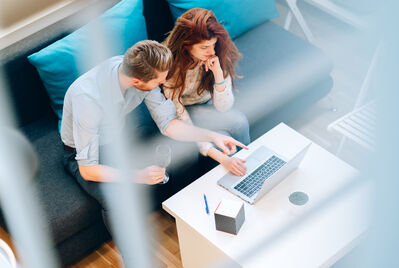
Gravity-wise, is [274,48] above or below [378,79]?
below

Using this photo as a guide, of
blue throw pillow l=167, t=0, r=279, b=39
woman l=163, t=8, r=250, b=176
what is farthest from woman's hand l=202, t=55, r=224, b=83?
blue throw pillow l=167, t=0, r=279, b=39

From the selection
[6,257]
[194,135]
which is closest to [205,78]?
[194,135]

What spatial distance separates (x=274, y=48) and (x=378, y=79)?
1.56 metres

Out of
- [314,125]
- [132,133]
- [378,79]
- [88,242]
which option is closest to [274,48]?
[314,125]

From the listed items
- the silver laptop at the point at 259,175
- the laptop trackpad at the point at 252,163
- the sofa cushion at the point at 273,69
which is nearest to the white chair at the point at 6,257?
the silver laptop at the point at 259,175

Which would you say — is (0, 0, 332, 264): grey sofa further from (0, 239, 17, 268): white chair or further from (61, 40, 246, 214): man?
(0, 239, 17, 268): white chair

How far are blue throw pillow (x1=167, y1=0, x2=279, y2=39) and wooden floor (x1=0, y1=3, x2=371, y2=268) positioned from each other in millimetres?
333

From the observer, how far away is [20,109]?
1.40 m

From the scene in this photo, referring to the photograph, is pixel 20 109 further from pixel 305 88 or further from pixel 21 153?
pixel 305 88

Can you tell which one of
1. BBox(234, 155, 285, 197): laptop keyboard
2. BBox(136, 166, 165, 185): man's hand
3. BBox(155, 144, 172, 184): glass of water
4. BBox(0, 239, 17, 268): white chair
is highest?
BBox(0, 239, 17, 268): white chair

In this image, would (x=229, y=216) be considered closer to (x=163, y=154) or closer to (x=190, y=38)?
(x=163, y=154)

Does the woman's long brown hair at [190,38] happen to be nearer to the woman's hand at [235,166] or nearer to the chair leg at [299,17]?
the woman's hand at [235,166]

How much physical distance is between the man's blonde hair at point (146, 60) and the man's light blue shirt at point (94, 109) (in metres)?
0.10

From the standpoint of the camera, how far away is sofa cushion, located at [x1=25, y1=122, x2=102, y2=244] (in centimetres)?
123
